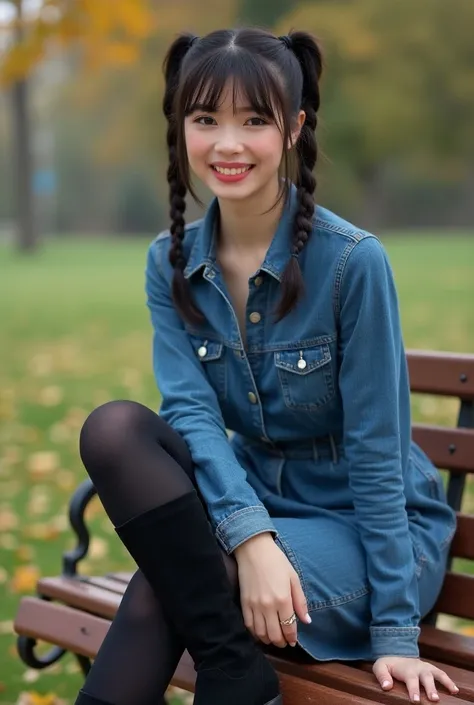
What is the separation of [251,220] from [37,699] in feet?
5.00

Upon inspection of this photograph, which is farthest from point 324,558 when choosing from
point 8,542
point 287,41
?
point 8,542

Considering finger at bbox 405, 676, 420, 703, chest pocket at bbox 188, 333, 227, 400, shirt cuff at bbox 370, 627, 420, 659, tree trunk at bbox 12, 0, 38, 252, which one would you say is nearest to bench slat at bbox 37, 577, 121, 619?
chest pocket at bbox 188, 333, 227, 400

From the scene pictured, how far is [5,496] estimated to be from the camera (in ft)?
16.5

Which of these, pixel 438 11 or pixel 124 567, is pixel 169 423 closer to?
pixel 124 567

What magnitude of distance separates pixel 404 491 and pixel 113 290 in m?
13.1

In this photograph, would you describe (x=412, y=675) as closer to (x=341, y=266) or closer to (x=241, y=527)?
(x=241, y=527)

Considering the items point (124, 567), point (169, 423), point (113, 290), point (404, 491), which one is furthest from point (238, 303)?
point (113, 290)

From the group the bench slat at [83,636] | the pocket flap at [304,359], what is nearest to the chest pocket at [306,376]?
the pocket flap at [304,359]

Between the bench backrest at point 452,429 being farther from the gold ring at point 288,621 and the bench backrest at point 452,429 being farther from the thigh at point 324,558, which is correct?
the gold ring at point 288,621

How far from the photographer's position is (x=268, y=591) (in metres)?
1.96

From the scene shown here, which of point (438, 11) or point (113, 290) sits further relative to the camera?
point (438, 11)

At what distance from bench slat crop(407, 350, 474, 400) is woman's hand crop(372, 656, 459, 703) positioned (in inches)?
30.6

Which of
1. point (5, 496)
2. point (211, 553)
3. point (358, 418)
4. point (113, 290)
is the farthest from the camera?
point (113, 290)

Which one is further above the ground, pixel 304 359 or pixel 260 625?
pixel 304 359
